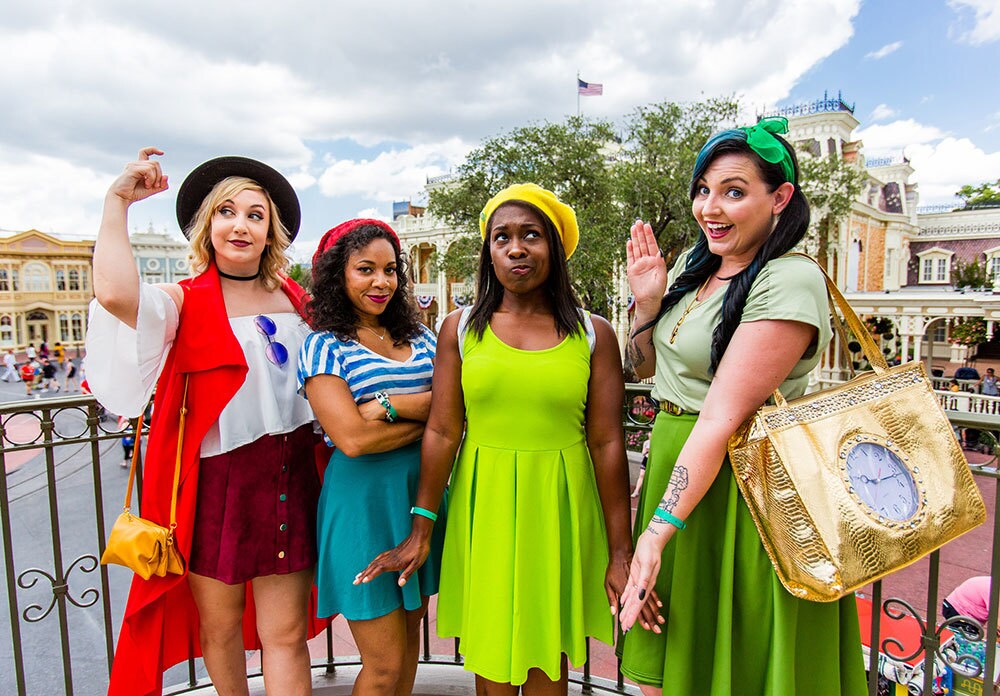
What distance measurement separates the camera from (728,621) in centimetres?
142

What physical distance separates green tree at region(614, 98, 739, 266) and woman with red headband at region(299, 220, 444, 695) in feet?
32.5

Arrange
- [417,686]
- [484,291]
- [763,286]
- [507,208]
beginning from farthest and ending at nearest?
1. [417,686]
2. [484,291]
3. [507,208]
4. [763,286]

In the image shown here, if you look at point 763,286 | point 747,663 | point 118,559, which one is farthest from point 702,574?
point 118,559

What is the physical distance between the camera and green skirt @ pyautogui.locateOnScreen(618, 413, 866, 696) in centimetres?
140

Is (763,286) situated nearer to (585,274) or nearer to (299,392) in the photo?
(299,392)

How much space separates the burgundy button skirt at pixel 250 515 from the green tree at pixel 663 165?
1013 cm

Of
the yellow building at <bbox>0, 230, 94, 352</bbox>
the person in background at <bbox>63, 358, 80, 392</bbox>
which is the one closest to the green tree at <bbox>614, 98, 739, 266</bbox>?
the person in background at <bbox>63, 358, 80, 392</bbox>

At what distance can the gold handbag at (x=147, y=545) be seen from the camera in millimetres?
1615

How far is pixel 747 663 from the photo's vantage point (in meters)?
1.45

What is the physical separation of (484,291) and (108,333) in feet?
3.49

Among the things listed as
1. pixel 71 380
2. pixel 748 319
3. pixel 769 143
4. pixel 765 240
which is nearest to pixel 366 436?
pixel 748 319

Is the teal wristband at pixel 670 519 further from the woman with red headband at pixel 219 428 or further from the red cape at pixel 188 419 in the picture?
the red cape at pixel 188 419

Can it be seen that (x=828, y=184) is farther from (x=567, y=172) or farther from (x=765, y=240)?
(x=765, y=240)

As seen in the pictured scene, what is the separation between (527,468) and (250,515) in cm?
84
